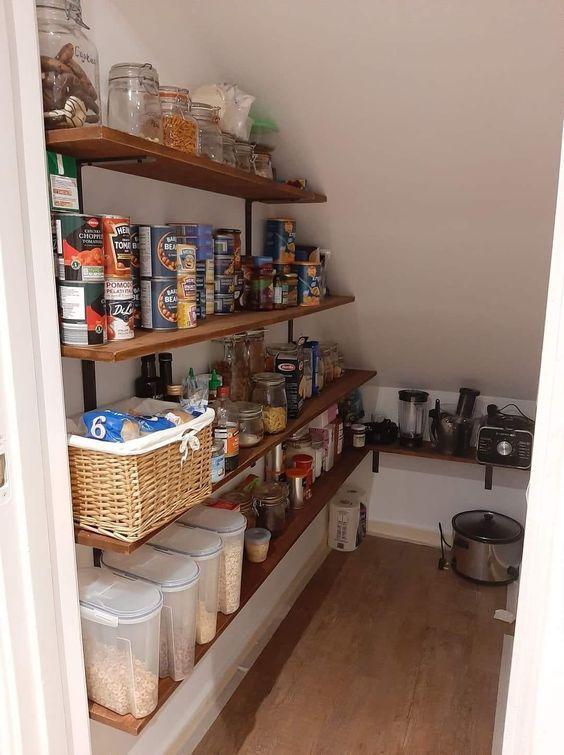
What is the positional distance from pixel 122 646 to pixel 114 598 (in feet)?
0.33

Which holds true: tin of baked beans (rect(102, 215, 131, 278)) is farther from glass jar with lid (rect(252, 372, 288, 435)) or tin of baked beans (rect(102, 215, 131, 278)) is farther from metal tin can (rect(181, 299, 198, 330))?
glass jar with lid (rect(252, 372, 288, 435))

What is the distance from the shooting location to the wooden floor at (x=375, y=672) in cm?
187

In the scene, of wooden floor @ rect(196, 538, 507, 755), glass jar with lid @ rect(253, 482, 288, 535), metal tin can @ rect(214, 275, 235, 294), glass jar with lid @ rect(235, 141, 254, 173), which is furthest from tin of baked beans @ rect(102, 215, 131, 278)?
wooden floor @ rect(196, 538, 507, 755)

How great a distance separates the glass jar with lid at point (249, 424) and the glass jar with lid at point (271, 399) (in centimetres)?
9

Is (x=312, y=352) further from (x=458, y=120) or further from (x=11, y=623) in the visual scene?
(x=11, y=623)

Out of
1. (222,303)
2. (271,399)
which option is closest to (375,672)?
(271,399)

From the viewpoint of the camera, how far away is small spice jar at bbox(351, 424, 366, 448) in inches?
115

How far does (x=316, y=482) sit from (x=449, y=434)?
Answer: 76 cm

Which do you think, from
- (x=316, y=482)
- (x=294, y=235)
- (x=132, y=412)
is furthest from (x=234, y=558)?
(x=294, y=235)

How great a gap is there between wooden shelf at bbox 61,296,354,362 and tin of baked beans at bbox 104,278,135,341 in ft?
0.07

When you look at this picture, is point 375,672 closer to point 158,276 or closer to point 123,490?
point 123,490

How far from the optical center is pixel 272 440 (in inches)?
73.1

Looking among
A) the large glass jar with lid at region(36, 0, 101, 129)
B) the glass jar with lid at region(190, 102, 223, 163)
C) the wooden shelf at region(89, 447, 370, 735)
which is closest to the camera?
the large glass jar with lid at region(36, 0, 101, 129)

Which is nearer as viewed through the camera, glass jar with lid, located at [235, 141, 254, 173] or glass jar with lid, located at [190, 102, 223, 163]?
glass jar with lid, located at [190, 102, 223, 163]
